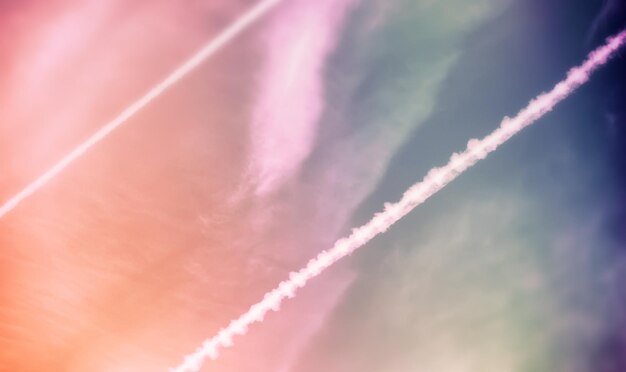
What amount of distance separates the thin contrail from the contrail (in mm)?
3612

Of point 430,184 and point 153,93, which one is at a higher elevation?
point 153,93

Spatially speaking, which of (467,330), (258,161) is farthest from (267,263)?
(467,330)

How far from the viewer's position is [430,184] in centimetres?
689

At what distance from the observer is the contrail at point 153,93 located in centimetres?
490

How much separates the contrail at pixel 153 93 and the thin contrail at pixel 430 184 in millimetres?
3612

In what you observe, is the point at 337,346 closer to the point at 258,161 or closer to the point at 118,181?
the point at 258,161

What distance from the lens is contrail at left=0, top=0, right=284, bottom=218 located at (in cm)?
490

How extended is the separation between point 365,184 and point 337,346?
14.3 feet

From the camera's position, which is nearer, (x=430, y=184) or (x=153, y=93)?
(x=153, y=93)

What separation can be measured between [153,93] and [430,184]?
4.46 m

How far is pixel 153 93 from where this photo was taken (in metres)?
5.52

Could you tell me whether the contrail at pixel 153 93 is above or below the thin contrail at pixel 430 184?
above

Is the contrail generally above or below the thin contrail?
above

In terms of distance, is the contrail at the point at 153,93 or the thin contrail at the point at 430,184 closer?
the contrail at the point at 153,93
